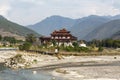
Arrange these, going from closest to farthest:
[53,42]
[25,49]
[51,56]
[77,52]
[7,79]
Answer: [7,79] → [51,56] → [77,52] → [25,49] → [53,42]

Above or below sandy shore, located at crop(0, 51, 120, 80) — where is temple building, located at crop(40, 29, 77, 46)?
above

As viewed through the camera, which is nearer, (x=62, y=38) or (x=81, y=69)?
(x=81, y=69)

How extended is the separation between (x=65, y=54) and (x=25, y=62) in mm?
34071

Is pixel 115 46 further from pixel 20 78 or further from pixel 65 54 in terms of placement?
pixel 20 78

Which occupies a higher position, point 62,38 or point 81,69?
point 62,38

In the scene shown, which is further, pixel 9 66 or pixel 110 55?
pixel 110 55

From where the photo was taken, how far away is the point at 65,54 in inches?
4820

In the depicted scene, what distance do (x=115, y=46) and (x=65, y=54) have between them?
76.0 metres

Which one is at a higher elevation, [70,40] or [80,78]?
[70,40]

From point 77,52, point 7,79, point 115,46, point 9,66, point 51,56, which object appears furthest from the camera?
point 115,46

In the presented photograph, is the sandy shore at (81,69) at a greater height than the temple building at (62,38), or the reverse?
the temple building at (62,38)

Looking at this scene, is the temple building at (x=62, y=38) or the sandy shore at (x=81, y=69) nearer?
the sandy shore at (x=81, y=69)

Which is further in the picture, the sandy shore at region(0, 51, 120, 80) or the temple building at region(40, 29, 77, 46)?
the temple building at region(40, 29, 77, 46)

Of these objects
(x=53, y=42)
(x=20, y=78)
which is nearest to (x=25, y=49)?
(x=53, y=42)
